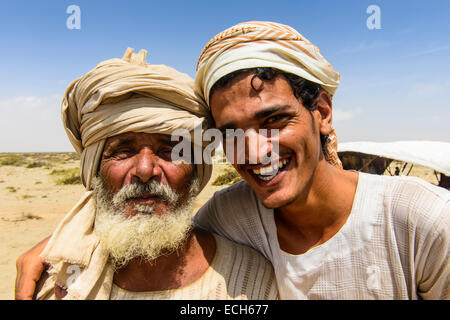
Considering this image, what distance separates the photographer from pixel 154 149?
6.84ft

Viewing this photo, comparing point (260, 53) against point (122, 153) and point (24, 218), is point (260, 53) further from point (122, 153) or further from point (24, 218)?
point (24, 218)

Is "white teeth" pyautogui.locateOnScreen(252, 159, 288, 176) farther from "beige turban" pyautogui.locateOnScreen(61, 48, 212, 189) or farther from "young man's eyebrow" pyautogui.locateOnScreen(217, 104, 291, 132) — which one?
"beige turban" pyautogui.locateOnScreen(61, 48, 212, 189)

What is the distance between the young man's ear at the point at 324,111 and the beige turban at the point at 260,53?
0.10m

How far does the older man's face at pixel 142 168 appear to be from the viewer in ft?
6.57

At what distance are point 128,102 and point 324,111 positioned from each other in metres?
1.31

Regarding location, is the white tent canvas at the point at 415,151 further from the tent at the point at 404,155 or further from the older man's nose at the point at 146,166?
the older man's nose at the point at 146,166

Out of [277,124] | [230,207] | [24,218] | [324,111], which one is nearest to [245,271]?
[230,207]

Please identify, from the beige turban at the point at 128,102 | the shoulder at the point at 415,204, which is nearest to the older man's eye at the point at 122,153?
the beige turban at the point at 128,102

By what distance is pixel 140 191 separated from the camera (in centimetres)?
197

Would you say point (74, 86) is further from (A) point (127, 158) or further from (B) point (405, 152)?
(B) point (405, 152)

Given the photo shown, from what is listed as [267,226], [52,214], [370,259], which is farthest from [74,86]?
[52,214]

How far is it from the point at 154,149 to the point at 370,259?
57.3 inches

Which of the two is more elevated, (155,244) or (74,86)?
(74,86)

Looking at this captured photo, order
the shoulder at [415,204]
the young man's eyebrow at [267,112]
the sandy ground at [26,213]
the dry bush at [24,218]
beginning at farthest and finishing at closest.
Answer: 1. the dry bush at [24,218]
2. the sandy ground at [26,213]
3. the young man's eyebrow at [267,112]
4. the shoulder at [415,204]
